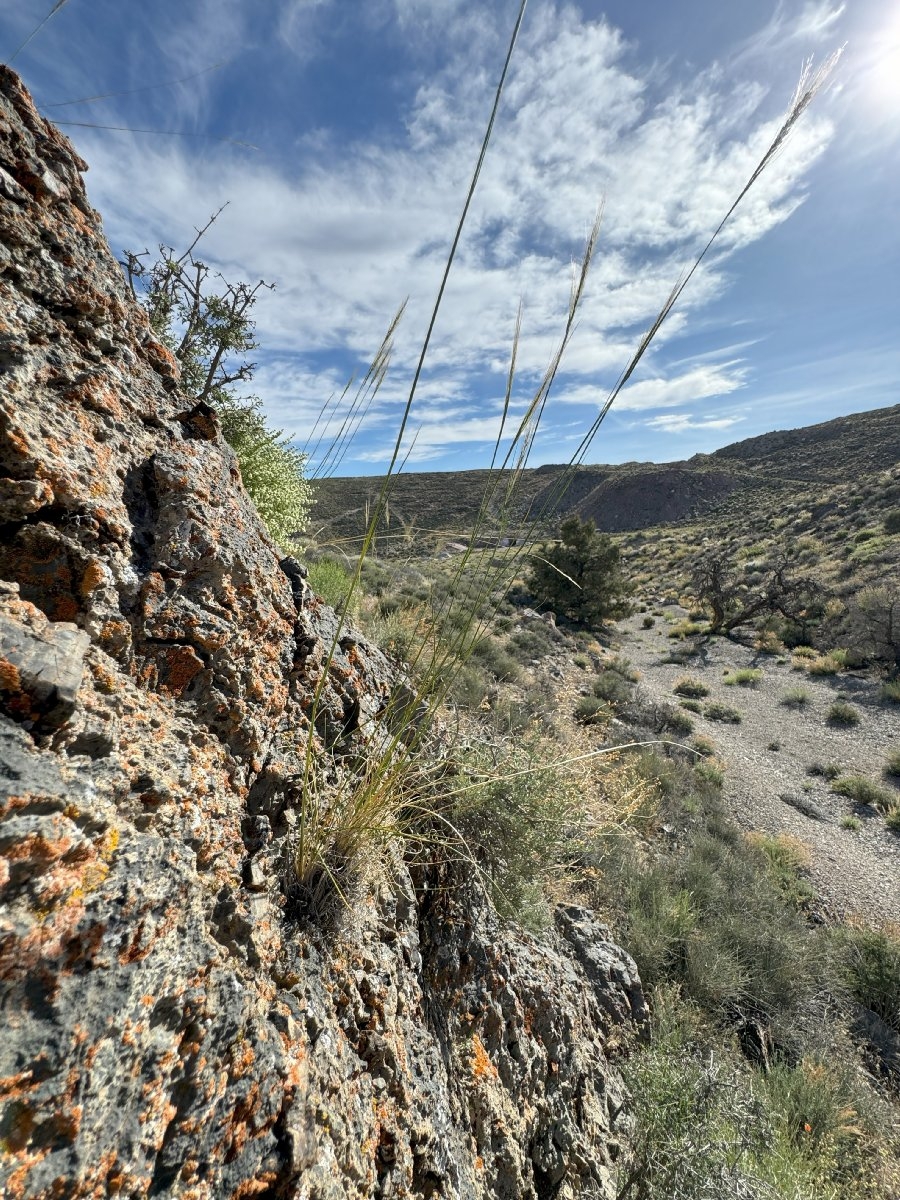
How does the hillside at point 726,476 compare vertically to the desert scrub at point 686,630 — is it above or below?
above

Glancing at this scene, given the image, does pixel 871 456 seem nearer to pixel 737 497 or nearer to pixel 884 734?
pixel 737 497

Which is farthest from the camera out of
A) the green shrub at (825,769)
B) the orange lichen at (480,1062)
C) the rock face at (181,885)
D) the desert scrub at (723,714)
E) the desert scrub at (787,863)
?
the desert scrub at (723,714)

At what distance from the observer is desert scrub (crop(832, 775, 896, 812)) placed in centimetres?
743

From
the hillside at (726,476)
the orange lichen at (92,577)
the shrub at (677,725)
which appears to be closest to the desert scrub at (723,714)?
the shrub at (677,725)

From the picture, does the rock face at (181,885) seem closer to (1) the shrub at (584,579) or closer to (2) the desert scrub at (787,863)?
(2) the desert scrub at (787,863)

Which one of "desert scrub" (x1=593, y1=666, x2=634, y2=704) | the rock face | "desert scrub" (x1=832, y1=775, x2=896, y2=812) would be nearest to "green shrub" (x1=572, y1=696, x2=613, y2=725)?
"desert scrub" (x1=593, y1=666, x2=634, y2=704)

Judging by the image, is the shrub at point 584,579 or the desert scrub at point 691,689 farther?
the shrub at point 584,579

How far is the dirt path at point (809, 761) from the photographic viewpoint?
5812 millimetres

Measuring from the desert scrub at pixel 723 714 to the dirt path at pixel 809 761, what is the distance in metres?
0.15

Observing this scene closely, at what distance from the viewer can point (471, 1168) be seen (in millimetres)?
1531

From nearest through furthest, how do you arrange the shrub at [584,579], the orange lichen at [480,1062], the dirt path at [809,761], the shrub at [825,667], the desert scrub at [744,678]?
the orange lichen at [480,1062] < the dirt path at [809,761] < the desert scrub at [744,678] < the shrub at [825,667] < the shrub at [584,579]

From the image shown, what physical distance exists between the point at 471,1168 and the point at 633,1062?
1.24m

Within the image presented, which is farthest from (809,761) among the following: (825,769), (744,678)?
(744,678)

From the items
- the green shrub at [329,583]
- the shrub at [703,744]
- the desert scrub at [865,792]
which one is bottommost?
the desert scrub at [865,792]
